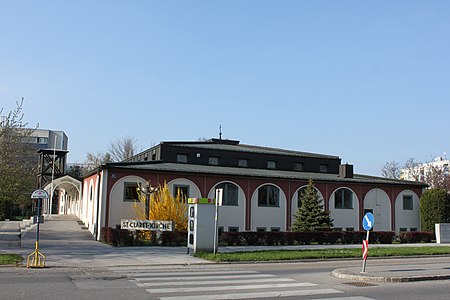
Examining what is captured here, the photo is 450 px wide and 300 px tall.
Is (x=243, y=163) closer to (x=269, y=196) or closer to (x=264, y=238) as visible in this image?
(x=269, y=196)

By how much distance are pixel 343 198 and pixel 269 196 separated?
6.44 meters

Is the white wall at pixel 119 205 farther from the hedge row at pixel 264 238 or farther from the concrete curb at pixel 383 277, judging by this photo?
the concrete curb at pixel 383 277

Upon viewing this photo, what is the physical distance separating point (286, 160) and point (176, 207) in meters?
15.0

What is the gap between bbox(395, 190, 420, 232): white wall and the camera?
3831 cm

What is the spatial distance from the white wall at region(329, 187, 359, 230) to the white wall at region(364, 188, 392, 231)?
100cm

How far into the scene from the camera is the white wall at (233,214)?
108ft

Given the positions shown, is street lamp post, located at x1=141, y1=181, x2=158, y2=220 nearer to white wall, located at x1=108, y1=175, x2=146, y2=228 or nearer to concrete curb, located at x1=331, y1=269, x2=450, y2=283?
white wall, located at x1=108, y1=175, x2=146, y2=228

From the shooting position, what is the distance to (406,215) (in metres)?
38.7

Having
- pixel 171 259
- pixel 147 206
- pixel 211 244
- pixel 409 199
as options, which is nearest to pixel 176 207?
pixel 147 206

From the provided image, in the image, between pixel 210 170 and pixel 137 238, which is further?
pixel 210 170

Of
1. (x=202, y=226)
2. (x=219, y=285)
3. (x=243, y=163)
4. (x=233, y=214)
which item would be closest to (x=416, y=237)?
(x=233, y=214)

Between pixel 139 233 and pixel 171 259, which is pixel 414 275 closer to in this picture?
pixel 171 259

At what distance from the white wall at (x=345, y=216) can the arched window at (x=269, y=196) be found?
14.9 ft

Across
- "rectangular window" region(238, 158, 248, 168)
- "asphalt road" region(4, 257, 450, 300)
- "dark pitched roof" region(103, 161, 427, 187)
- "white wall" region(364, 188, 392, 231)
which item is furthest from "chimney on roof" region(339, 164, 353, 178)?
"asphalt road" region(4, 257, 450, 300)
